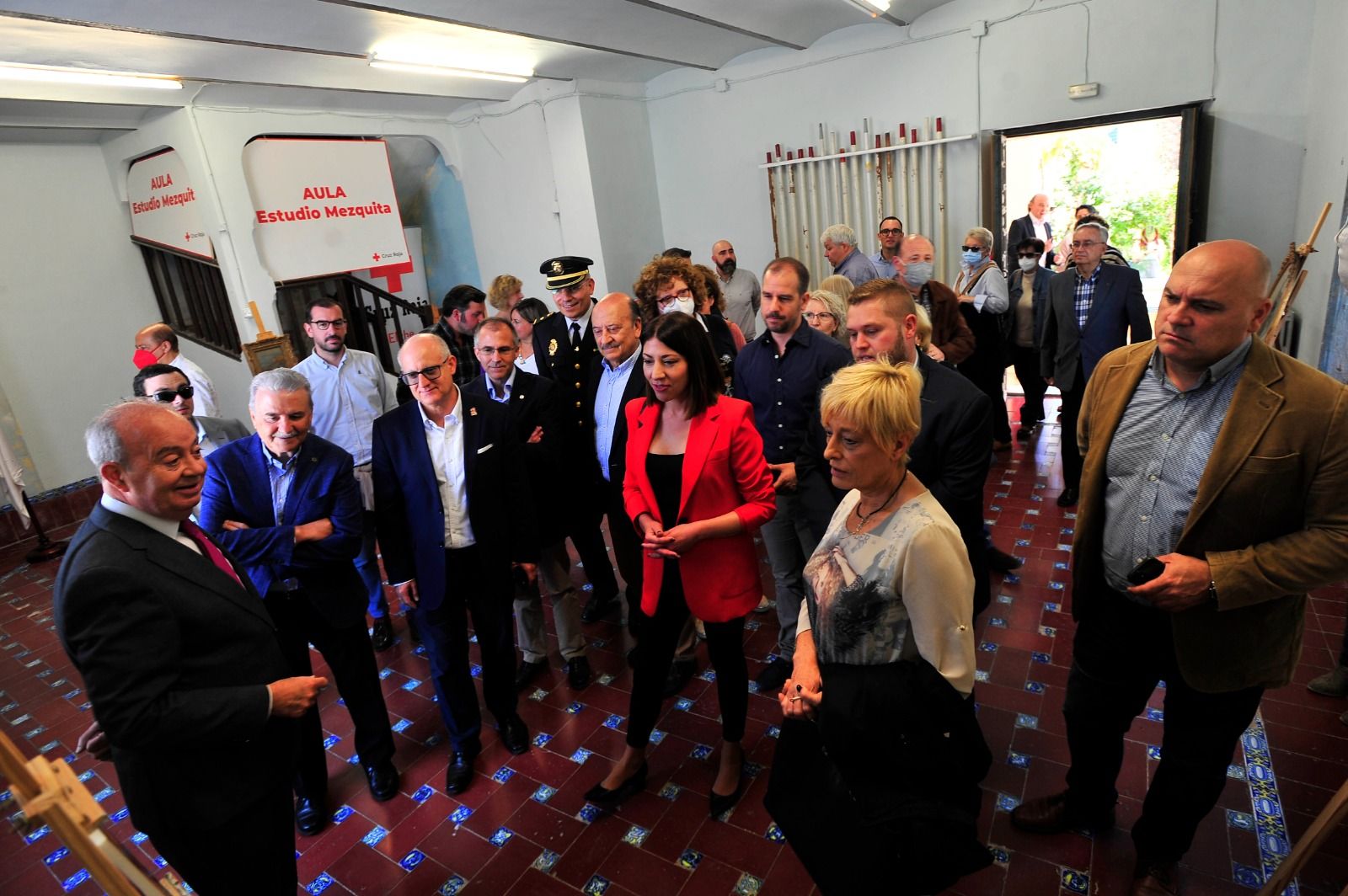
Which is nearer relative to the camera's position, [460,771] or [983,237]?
[460,771]

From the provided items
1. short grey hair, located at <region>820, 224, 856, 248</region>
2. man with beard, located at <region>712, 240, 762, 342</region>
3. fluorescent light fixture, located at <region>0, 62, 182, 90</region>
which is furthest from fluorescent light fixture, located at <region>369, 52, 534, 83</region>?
short grey hair, located at <region>820, 224, 856, 248</region>

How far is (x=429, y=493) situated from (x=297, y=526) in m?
0.49

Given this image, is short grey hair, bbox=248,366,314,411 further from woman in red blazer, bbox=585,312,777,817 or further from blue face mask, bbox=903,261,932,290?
blue face mask, bbox=903,261,932,290

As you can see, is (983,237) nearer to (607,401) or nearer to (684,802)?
(607,401)

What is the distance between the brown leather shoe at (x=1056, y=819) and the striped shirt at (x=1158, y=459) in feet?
3.19

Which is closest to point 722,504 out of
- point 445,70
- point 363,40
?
point 363,40

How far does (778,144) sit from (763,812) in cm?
748

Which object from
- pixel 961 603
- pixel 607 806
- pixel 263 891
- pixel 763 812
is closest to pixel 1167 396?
pixel 961 603

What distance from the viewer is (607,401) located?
368 cm

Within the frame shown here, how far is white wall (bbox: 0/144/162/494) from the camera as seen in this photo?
720 centimetres

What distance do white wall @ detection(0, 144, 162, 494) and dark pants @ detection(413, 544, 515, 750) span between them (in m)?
6.23

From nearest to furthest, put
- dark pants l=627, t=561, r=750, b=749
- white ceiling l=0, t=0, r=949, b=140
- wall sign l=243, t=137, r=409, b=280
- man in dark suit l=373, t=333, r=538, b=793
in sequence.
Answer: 1. dark pants l=627, t=561, r=750, b=749
2. man in dark suit l=373, t=333, r=538, b=793
3. white ceiling l=0, t=0, r=949, b=140
4. wall sign l=243, t=137, r=409, b=280

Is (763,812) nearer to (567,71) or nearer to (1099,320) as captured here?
(1099,320)

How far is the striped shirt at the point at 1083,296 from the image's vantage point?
4574mm
